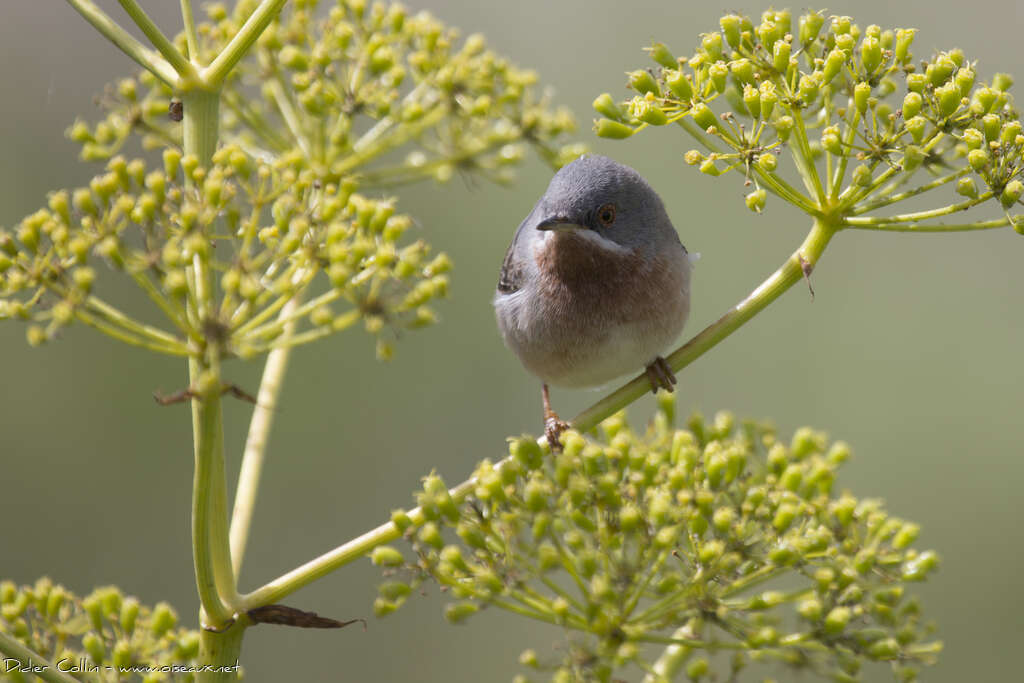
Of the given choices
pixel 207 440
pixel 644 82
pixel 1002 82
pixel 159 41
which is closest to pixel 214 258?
pixel 207 440

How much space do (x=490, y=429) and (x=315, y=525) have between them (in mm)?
1595

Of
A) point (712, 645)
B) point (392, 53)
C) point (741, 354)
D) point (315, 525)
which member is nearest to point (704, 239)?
point (741, 354)

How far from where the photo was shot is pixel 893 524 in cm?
344

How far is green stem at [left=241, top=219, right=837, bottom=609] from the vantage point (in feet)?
9.73

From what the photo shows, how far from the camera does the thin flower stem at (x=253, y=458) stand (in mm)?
3398

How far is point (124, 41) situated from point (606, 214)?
2.14 metres

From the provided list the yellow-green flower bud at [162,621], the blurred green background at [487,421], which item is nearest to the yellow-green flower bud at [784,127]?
the yellow-green flower bud at [162,621]

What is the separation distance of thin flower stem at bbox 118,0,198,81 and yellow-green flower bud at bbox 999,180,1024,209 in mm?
2218

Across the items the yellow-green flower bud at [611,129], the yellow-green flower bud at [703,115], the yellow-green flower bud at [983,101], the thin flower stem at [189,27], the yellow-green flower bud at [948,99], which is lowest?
the yellow-green flower bud at [983,101]

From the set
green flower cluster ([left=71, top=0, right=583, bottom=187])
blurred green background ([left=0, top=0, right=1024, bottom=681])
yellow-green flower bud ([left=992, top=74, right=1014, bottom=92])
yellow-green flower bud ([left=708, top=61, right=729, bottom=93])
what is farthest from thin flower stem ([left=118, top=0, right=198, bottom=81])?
blurred green background ([left=0, top=0, right=1024, bottom=681])

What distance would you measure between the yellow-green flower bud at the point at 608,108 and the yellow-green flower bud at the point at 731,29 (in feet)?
1.27

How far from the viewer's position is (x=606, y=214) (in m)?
4.51

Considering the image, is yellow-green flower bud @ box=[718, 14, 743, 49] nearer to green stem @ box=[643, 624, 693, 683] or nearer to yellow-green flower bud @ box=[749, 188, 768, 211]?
yellow-green flower bud @ box=[749, 188, 768, 211]

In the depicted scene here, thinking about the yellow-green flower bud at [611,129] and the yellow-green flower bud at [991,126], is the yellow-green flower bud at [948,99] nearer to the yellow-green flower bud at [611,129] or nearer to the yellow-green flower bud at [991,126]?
the yellow-green flower bud at [991,126]
